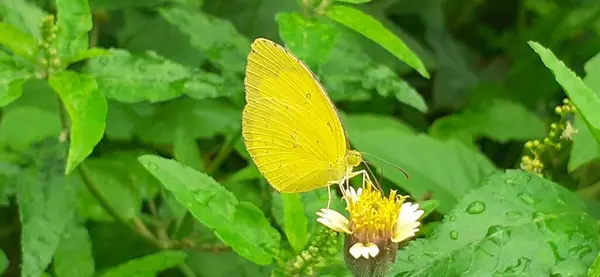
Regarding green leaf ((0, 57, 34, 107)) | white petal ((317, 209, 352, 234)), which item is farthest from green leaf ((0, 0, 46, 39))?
white petal ((317, 209, 352, 234))

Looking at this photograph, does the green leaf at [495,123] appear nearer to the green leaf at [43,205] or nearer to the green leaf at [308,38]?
the green leaf at [308,38]

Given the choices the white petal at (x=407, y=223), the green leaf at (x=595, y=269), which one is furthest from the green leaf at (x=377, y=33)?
the green leaf at (x=595, y=269)

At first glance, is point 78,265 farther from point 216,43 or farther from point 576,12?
point 576,12

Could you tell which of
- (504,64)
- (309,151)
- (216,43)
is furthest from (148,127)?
(504,64)

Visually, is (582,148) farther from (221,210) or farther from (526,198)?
(221,210)

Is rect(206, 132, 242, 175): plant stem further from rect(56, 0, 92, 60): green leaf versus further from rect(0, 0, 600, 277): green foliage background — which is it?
rect(56, 0, 92, 60): green leaf
